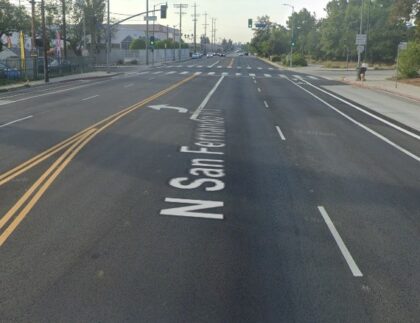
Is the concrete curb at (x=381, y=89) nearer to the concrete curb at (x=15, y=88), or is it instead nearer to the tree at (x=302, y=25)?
the concrete curb at (x=15, y=88)

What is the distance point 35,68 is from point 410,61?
32238mm

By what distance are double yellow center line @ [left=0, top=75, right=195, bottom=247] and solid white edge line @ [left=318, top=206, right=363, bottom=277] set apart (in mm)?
4417

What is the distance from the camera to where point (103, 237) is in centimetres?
708

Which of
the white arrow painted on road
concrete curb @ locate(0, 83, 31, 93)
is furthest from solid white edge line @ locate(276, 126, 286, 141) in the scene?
concrete curb @ locate(0, 83, 31, 93)

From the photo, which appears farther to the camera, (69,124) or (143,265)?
(69,124)

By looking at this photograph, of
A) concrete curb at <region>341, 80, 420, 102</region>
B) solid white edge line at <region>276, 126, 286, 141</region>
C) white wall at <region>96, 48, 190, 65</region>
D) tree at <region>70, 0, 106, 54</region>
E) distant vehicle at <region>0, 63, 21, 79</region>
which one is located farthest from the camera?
white wall at <region>96, 48, 190, 65</region>

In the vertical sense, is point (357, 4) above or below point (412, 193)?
above

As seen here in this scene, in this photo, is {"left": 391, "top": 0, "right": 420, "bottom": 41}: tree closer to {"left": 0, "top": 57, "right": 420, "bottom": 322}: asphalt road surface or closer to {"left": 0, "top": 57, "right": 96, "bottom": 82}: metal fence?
{"left": 0, "top": 57, "right": 96, "bottom": 82}: metal fence

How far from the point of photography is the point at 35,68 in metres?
44.4

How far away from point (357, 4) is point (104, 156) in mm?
88711

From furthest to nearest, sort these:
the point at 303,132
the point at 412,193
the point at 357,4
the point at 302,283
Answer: the point at 357,4 < the point at 303,132 < the point at 412,193 < the point at 302,283

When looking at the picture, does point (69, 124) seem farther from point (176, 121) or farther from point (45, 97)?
point (45, 97)

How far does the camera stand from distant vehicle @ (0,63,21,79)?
4031 centimetres

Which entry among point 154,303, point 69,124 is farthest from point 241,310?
point 69,124
